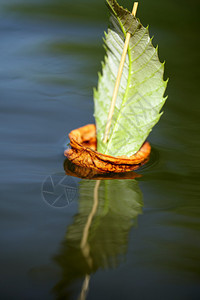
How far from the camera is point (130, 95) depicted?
0.95 meters

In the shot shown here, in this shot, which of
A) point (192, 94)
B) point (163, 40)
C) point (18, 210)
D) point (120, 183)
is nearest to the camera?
point (18, 210)

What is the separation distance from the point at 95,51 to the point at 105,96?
74cm

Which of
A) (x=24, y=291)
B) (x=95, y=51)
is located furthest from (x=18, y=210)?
(x=95, y=51)

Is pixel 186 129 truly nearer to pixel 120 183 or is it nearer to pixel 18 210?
pixel 120 183

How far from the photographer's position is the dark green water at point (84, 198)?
63 cm

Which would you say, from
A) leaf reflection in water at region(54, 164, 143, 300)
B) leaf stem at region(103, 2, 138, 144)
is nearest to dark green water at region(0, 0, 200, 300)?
leaf reflection in water at region(54, 164, 143, 300)

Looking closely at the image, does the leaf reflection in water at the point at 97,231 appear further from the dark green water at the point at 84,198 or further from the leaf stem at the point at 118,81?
the leaf stem at the point at 118,81

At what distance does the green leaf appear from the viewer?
0.90 meters

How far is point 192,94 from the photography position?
1.37 m

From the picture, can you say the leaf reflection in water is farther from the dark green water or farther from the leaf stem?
the leaf stem

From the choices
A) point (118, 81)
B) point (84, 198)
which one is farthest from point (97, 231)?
point (118, 81)

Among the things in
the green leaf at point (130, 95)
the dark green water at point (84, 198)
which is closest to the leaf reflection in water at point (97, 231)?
the dark green water at point (84, 198)

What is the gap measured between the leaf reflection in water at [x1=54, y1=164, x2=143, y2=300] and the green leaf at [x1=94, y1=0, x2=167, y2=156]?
103 millimetres

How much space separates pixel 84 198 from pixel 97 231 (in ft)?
0.37
